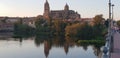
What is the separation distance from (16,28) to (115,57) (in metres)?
57.8

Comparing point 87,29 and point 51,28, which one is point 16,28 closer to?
point 51,28

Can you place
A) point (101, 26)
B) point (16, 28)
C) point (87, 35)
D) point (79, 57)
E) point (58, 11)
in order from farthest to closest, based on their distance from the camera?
1. point (58, 11)
2. point (16, 28)
3. point (101, 26)
4. point (87, 35)
5. point (79, 57)

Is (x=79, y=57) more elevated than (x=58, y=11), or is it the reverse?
(x=58, y=11)

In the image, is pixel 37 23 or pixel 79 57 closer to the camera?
pixel 79 57

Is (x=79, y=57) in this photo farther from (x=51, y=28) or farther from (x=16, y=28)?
(x=16, y=28)

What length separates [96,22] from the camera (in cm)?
5159

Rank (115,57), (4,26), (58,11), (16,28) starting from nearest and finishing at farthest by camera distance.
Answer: (115,57)
(16,28)
(4,26)
(58,11)

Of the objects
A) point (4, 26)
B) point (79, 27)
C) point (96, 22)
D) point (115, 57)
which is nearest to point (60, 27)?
point (96, 22)

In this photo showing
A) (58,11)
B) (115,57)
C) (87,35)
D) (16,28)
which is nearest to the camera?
(115,57)

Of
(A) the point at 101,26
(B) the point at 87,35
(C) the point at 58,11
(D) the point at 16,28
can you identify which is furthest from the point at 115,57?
(C) the point at 58,11

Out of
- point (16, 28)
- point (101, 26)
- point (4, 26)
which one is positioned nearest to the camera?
point (101, 26)

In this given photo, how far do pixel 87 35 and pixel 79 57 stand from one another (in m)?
23.9

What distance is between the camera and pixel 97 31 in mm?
46531

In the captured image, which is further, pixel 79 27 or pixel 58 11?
pixel 58 11
